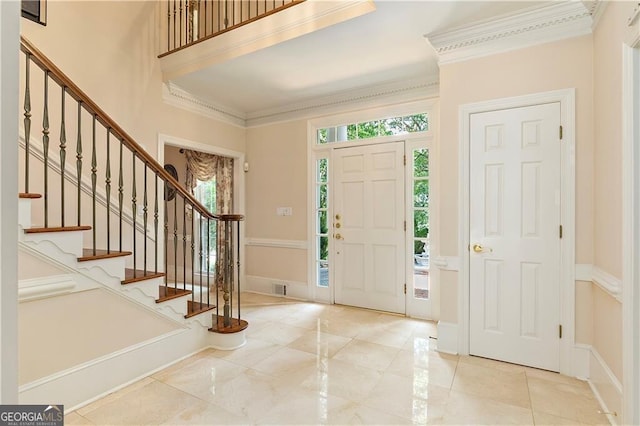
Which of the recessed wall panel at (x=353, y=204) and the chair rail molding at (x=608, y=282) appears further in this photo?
the recessed wall panel at (x=353, y=204)

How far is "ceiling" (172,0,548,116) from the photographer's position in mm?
2439

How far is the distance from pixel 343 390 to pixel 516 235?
1819 millimetres

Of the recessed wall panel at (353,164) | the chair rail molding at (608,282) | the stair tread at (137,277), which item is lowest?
the stair tread at (137,277)

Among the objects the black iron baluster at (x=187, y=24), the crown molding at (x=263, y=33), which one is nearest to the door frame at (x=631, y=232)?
the crown molding at (x=263, y=33)

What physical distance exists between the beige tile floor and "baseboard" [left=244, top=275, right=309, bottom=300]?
52.4 inches

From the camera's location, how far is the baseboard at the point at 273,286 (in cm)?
440

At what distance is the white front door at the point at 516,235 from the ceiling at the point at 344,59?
84cm

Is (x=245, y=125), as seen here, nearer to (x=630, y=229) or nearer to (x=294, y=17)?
(x=294, y=17)

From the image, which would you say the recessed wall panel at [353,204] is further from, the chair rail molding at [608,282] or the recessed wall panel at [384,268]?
the chair rail molding at [608,282]

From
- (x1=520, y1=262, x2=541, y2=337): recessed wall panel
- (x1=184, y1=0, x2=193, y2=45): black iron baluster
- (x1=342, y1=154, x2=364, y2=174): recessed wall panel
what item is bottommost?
(x1=520, y1=262, x2=541, y2=337): recessed wall panel

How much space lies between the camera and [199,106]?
4156 mm

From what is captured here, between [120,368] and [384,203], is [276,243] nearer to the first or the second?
[384,203]

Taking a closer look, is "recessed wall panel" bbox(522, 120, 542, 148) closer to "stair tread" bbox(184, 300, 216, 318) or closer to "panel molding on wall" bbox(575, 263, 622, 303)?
"panel molding on wall" bbox(575, 263, 622, 303)

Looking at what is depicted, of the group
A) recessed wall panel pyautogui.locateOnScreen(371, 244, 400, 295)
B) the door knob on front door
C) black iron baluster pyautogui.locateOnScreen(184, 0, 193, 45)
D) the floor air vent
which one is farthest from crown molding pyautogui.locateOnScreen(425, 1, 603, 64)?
the floor air vent
